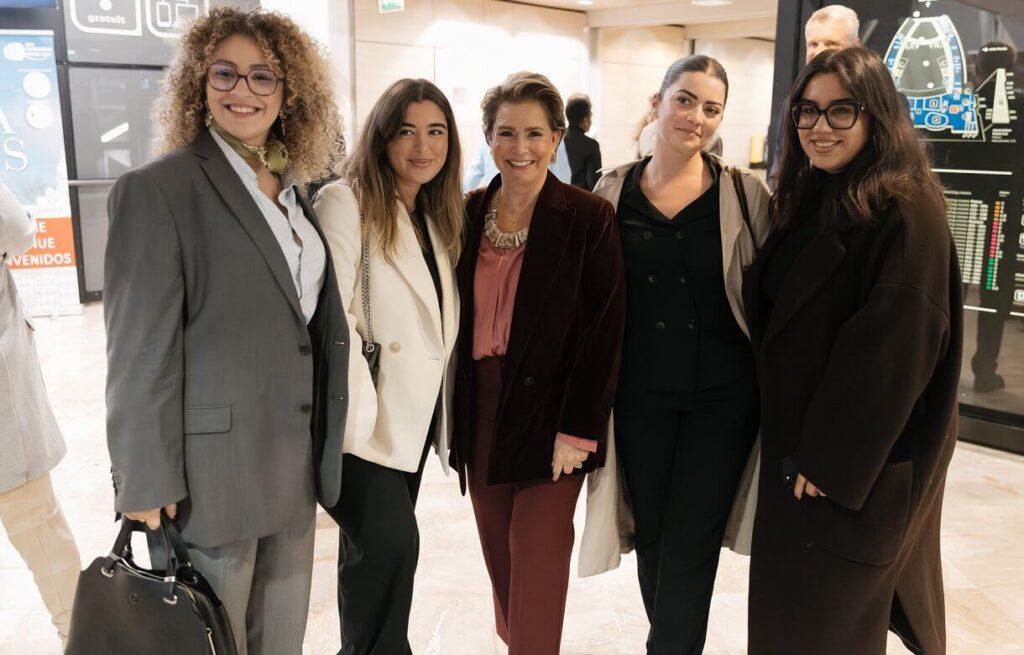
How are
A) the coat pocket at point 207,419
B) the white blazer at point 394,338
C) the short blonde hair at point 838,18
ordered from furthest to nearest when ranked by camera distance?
the short blonde hair at point 838,18 → the white blazer at point 394,338 → the coat pocket at point 207,419

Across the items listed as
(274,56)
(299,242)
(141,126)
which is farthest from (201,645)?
(141,126)

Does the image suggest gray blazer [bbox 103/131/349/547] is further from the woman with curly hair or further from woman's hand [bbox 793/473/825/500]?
woman's hand [bbox 793/473/825/500]

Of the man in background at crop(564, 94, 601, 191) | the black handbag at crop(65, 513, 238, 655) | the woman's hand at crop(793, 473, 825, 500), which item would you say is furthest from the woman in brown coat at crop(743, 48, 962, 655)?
the man in background at crop(564, 94, 601, 191)

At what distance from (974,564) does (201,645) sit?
3411 millimetres

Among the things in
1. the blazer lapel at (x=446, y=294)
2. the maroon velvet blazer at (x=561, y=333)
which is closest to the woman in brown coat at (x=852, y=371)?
the maroon velvet blazer at (x=561, y=333)

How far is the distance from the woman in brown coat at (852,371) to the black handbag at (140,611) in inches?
57.6

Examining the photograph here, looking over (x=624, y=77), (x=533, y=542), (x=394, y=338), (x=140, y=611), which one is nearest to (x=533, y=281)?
(x=394, y=338)

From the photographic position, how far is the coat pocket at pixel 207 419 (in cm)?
179

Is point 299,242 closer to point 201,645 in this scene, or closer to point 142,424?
point 142,424

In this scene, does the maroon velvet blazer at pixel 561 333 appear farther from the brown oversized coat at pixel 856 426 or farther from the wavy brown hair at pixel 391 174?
the brown oversized coat at pixel 856 426

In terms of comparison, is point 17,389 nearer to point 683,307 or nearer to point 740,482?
point 683,307

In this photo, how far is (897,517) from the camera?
2.03 m

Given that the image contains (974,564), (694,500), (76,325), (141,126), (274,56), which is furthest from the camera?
(141,126)

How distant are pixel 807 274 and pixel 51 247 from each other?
8.33m
